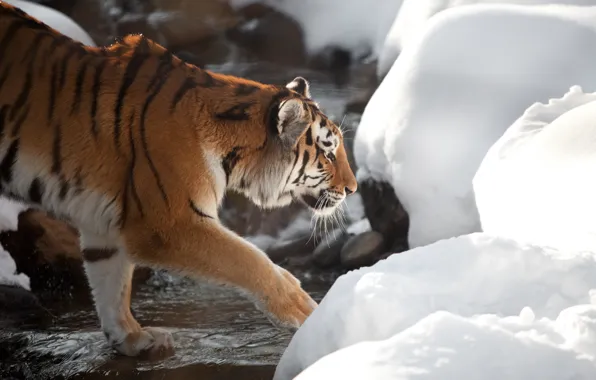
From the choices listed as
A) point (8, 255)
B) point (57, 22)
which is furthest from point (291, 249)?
point (57, 22)

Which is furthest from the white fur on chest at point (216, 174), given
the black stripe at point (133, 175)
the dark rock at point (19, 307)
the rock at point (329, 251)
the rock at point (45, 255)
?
the rock at point (329, 251)

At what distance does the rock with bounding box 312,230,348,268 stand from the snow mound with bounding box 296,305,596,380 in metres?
2.88

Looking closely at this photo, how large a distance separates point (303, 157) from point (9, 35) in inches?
42.8

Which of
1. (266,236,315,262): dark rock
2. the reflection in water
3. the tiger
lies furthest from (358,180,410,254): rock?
the tiger

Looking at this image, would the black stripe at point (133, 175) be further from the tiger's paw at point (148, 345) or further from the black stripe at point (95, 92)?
the tiger's paw at point (148, 345)

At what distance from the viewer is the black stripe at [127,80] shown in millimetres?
2562

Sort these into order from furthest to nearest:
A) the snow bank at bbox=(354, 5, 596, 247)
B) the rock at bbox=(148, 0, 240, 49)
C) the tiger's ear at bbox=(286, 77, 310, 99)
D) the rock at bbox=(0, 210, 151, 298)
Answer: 1. the rock at bbox=(148, 0, 240, 49)
2. the rock at bbox=(0, 210, 151, 298)
3. the snow bank at bbox=(354, 5, 596, 247)
4. the tiger's ear at bbox=(286, 77, 310, 99)

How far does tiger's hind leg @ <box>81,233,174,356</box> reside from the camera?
2702 millimetres

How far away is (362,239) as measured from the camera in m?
4.15

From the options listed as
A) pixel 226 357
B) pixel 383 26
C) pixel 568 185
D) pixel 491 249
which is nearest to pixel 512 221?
pixel 568 185

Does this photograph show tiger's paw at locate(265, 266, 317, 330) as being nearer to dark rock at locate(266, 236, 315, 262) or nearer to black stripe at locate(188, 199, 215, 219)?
black stripe at locate(188, 199, 215, 219)

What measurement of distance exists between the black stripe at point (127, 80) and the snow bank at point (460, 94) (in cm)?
142

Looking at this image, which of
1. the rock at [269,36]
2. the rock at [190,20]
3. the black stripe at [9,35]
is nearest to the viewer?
the black stripe at [9,35]

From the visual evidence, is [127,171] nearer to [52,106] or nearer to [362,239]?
[52,106]
